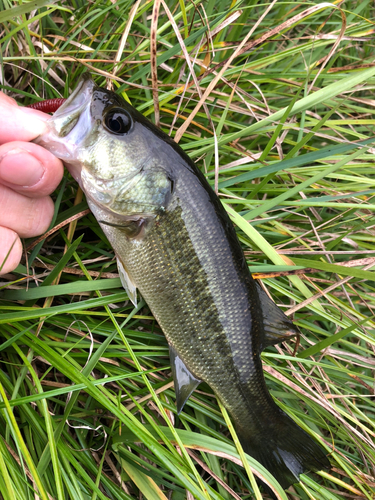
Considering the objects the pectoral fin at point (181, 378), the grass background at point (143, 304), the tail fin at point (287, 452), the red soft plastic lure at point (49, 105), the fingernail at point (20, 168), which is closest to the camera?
the fingernail at point (20, 168)

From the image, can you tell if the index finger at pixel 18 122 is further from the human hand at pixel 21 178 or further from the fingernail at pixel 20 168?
→ the fingernail at pixel 20 168

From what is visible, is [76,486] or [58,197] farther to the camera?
[58,197]

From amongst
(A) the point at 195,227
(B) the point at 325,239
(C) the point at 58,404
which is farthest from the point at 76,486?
(B) the point at 325,239

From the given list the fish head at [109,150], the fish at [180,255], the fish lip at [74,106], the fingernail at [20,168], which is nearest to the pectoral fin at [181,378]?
the fish at [180,255]

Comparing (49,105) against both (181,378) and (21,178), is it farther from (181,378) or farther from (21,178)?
(181,378)

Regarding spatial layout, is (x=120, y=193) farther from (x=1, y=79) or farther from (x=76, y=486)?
(x=76, y=486)

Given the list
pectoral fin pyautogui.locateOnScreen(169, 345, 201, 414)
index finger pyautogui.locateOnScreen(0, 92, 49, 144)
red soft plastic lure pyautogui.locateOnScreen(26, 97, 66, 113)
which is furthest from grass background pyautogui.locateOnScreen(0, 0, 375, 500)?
index finger pyautogui.locateOnScreen(0, 92, 49, 144)

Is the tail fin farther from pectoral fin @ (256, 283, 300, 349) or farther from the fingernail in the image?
the fingernail
